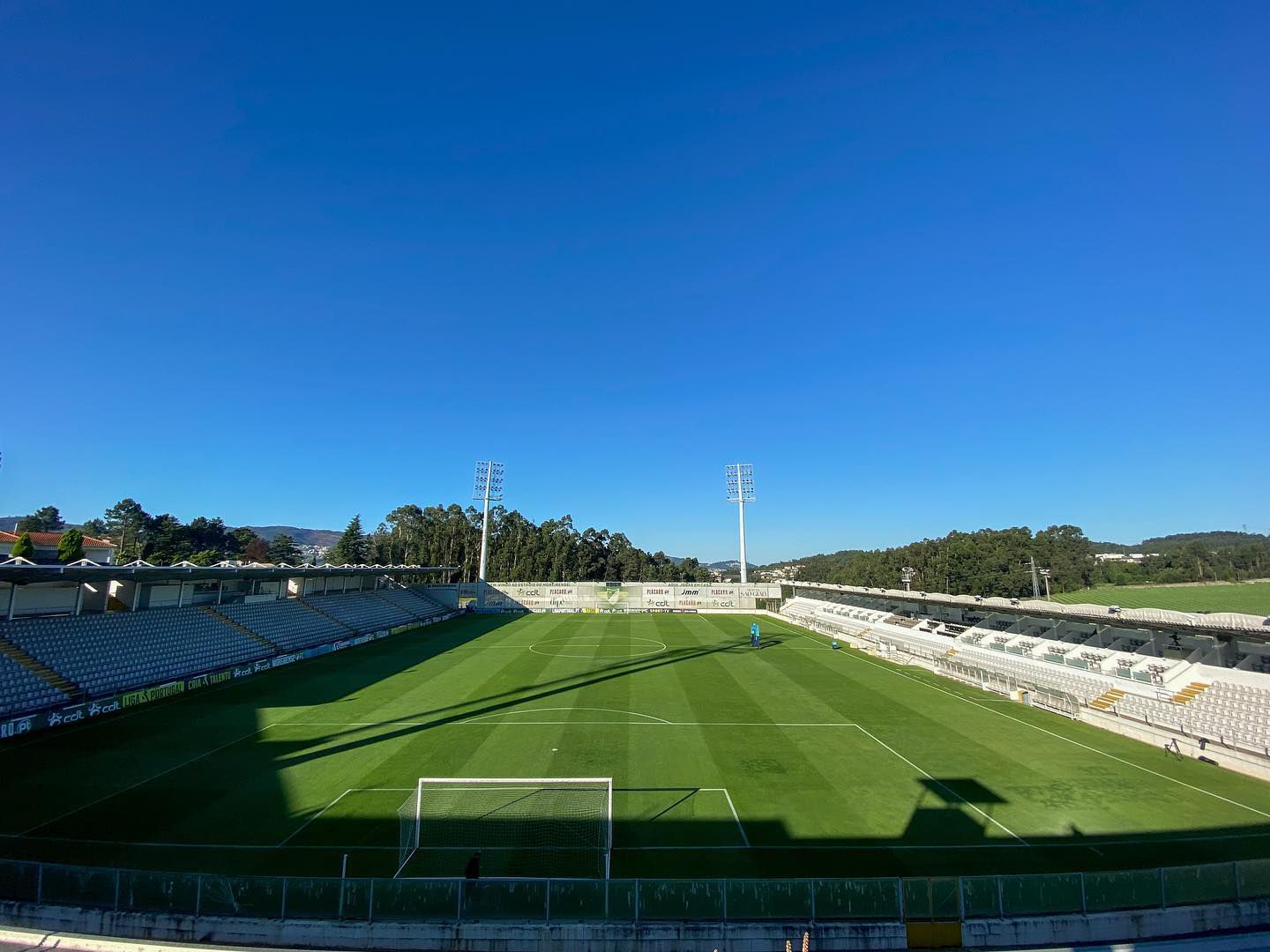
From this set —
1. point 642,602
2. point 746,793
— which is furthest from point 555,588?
point 746,793

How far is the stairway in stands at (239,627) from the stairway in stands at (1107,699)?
3545 cm

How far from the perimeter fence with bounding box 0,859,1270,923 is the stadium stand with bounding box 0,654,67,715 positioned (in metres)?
13.3

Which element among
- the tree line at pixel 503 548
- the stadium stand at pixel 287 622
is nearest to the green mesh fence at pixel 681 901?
the stadium stand at pixel 287 622

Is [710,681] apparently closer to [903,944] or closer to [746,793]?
[746,793]

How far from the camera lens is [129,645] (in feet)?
72.6

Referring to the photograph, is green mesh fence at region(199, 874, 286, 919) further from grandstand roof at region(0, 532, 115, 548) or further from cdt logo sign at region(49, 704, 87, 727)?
grandstand roof at region(0, 532, 115, 548)

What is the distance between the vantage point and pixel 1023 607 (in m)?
28.7

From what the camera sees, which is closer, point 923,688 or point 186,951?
point 186,951

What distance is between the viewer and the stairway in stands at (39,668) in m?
18.0

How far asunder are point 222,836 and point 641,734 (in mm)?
10391

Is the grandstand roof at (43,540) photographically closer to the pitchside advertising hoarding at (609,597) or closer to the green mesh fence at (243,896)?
the pitchside advertising hoarding at (609,597)

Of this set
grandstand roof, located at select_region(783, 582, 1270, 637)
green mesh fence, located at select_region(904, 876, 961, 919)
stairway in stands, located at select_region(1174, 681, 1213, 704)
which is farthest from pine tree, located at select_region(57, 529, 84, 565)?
stairway in stands, located at select_region(1174, 681, 1213, 704)

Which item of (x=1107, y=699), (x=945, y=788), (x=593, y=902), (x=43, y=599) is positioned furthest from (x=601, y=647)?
(x=593, y=902)

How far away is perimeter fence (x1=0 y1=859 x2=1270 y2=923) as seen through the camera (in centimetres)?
731
